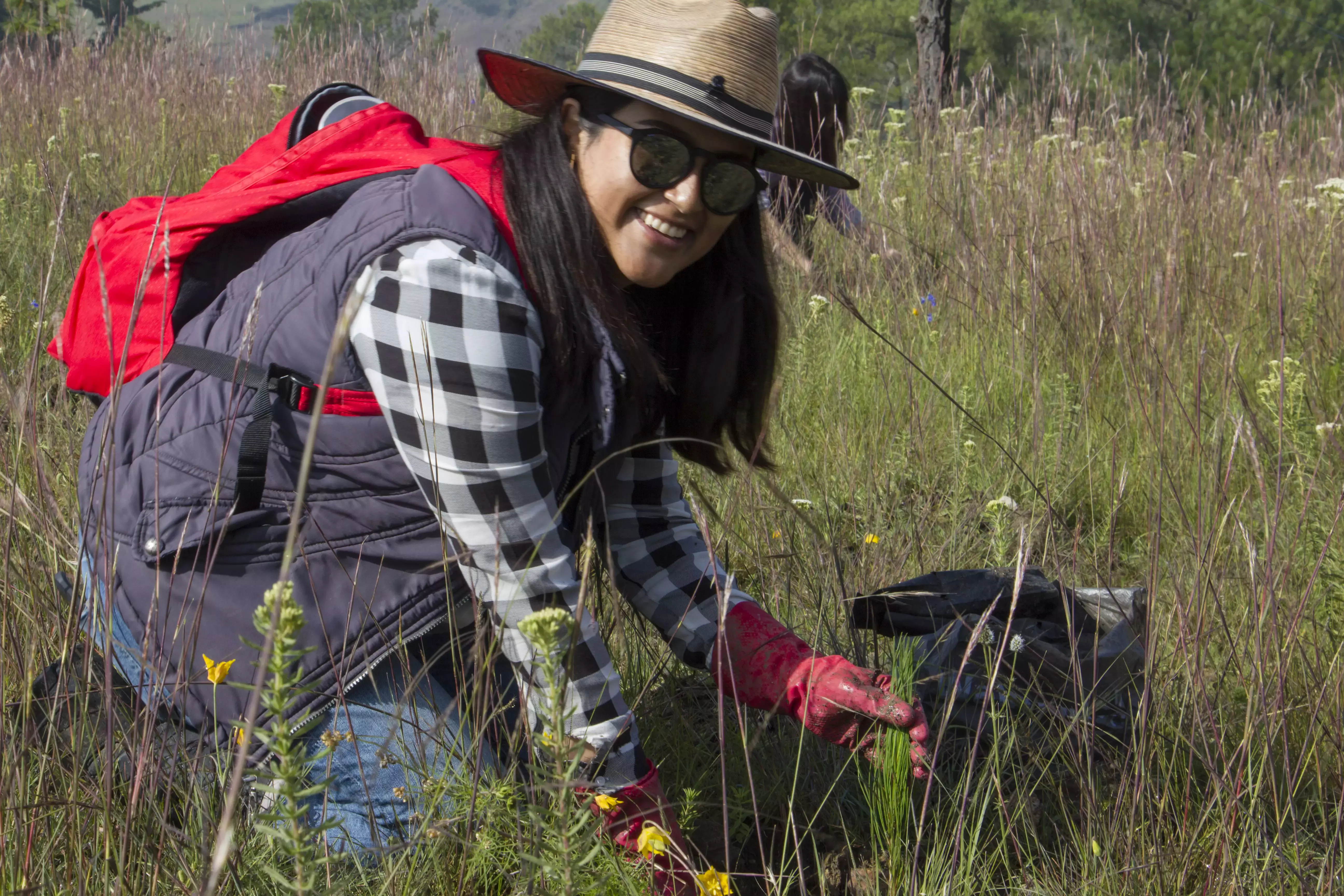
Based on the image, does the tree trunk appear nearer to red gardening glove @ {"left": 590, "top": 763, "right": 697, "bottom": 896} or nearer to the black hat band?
the black hat band

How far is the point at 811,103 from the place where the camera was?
469 centimetres

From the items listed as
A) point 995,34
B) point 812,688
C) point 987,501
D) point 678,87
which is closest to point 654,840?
point 812,688

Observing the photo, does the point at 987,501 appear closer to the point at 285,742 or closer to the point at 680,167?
the point at 680,167

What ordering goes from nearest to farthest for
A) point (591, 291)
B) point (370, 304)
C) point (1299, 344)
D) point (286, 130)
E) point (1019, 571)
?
point (1019, 571) → point (370, 304) → point (591, 291) → point (286, 130) → point (1299, 344)

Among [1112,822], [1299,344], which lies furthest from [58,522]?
[1299,344]

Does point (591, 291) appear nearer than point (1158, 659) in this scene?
Yes

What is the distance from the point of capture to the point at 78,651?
1742 millimetres

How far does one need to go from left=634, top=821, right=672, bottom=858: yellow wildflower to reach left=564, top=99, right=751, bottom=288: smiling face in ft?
2.54

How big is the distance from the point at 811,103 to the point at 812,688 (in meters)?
3.47

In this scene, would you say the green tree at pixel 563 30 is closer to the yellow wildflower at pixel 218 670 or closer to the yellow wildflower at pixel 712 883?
the yellow wildflower at pixel 218 670

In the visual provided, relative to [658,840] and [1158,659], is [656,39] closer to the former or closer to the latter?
[658,840]

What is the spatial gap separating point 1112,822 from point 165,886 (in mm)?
1175

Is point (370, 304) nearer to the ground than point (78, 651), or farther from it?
farther from it

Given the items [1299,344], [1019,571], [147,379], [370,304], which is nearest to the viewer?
[1019,571]
